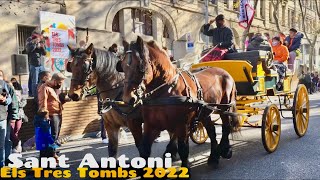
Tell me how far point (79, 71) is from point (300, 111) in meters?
5.22

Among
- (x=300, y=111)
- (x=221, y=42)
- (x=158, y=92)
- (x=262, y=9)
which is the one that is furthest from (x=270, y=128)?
(x=262, y=9)

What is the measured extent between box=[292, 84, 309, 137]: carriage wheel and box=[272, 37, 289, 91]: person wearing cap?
1.41ft

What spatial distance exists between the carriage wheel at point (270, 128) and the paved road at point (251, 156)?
171 millimetres

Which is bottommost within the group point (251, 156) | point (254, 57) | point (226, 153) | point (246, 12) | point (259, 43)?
point (251, 156)

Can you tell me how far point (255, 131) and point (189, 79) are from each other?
443 cm

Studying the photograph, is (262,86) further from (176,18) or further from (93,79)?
(176,18)

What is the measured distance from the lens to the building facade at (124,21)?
12.5 m

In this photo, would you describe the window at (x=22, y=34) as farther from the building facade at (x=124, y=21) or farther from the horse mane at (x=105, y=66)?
the horse mane at (x=105, y=66)

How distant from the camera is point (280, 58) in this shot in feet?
27.6

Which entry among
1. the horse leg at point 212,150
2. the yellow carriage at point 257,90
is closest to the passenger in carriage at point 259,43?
the yellow carriage at point 257,90

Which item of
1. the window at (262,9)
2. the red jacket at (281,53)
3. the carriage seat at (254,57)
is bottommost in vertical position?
the carriage seat at (254,57)

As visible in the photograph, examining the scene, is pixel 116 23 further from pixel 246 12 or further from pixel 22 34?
pixel 246 12

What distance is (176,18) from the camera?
2006cm

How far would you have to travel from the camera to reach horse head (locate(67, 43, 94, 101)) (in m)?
4.92
